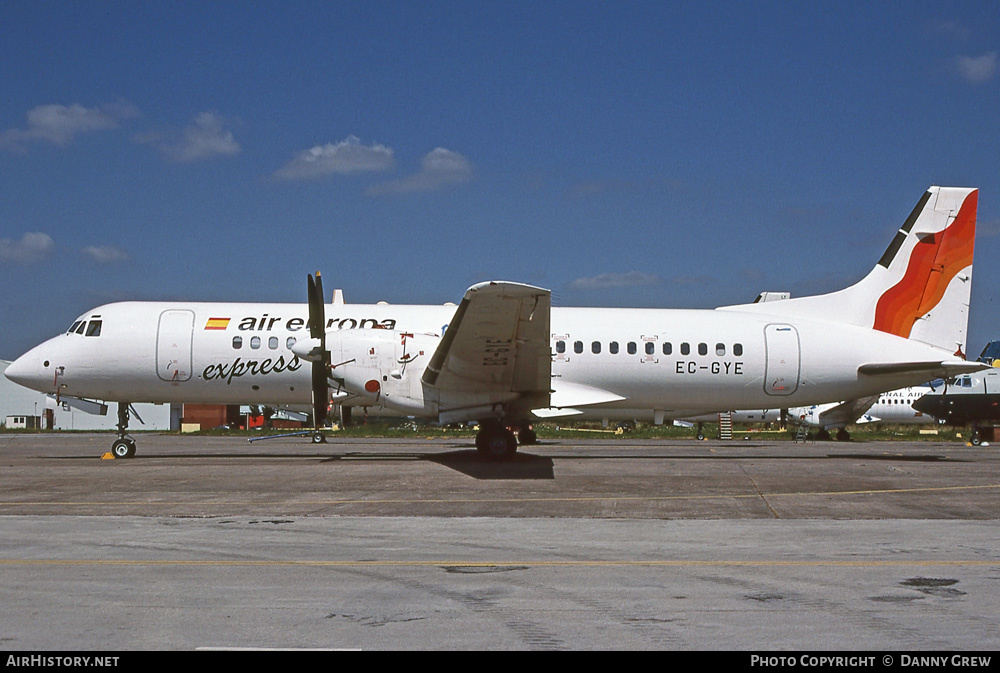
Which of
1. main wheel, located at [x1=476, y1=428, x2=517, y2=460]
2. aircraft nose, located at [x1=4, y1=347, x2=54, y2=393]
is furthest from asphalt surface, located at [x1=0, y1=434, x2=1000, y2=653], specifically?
aircraft nose, located at [x1=4, y1=347, x2=54, y2=393]

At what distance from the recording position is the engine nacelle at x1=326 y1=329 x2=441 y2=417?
1970cm

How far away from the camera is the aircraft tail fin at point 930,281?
76.7 feet

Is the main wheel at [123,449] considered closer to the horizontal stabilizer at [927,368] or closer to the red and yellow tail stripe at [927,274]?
the horizontal stabilizer at [927,368]

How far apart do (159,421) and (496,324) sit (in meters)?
57.4

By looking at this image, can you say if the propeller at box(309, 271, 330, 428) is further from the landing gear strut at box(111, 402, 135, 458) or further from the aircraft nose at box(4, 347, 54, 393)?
the aircraft nose at box(4, 347, 54, 393)

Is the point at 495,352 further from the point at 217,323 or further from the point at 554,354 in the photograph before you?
the point at 217,323

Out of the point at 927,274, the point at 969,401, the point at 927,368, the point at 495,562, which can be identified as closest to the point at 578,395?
the point at 927,368

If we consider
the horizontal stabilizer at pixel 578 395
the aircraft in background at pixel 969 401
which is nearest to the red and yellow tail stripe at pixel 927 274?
the horizontal stabilizer at pixel 578 395

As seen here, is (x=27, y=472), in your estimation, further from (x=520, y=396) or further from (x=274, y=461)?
(x=520, y=396)

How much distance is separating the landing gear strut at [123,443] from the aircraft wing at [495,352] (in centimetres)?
808

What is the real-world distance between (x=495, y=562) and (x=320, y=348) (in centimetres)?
1225

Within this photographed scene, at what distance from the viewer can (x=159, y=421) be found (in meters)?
67.8
